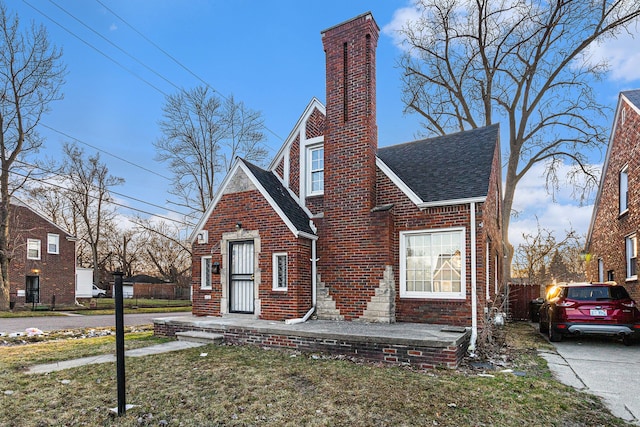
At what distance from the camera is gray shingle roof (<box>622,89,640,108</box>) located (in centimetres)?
1202

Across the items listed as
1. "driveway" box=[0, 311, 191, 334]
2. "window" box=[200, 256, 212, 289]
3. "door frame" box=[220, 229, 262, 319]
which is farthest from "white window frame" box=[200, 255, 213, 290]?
"driveway" box=[0, 311, 191, 334]

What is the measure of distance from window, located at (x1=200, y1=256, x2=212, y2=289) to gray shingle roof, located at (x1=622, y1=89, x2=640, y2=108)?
1366cm

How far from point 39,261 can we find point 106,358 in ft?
84.7

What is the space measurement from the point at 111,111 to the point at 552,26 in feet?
68.5

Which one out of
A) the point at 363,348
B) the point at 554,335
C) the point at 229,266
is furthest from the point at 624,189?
the point at 229,266

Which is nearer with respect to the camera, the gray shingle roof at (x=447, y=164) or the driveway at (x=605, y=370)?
the driveway at (x=605, y=370)

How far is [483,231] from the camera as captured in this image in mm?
8852

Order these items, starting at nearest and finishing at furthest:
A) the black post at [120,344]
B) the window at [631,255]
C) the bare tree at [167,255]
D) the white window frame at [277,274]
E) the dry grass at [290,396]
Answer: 1. the dry grass at [290,396]
2. the black post at [120,344]
3. the white window frame at [277,274]
4. the window at [631,255]
5. the bare tree at [167,255]

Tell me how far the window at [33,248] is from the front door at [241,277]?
24.3 m

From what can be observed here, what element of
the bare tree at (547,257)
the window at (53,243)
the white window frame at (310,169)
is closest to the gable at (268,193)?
the white window frame at (310,169)

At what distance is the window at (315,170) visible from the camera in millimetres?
11258

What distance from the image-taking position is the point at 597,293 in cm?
895

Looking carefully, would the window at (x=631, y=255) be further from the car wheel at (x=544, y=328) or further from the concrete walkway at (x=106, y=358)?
the concrete walkway at (x=106, y=358)

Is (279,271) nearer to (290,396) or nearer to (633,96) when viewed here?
(290,396)
